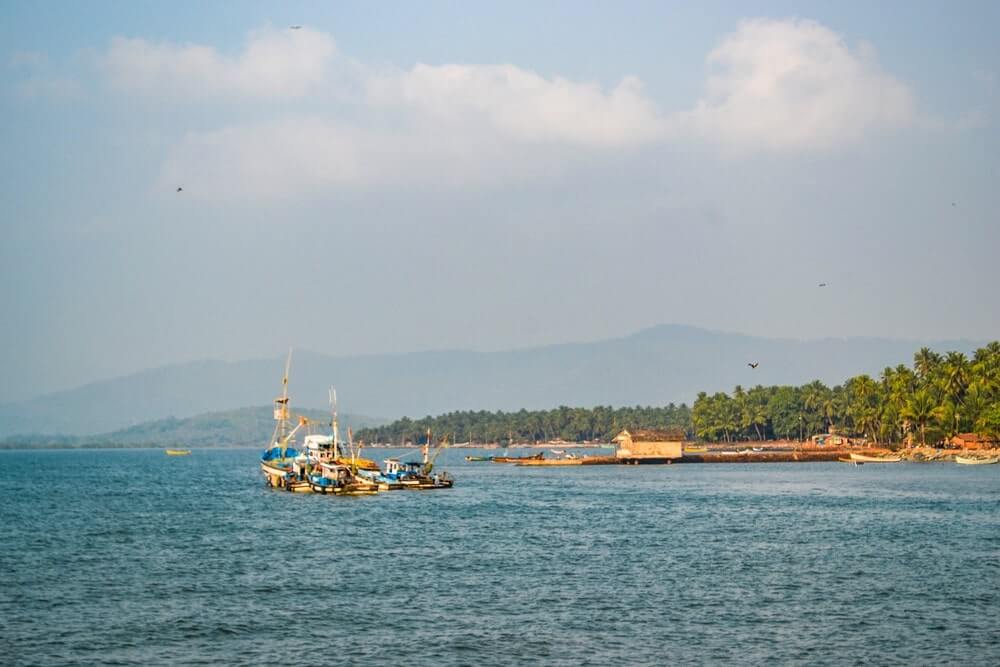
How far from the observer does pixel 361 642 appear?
1619 inches

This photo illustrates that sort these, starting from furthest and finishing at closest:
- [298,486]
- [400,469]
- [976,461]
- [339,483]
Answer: [976,461] < [400,469] < [298,486] < [339,483]

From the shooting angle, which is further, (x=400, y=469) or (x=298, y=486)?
(x=400, y=469)

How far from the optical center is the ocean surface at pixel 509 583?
4006 cm

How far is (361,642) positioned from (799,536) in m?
39.9

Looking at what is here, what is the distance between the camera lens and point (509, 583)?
54.3 meters

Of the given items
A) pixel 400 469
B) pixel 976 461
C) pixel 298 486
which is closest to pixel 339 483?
pixel 298 486

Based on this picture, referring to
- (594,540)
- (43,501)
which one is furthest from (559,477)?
(594,540)

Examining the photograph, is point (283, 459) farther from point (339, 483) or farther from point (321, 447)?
point (339, 483)

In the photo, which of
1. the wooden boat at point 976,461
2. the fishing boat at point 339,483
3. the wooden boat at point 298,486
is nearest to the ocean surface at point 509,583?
the fishing boat at point 339,483

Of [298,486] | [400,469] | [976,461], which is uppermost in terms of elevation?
[400,469]

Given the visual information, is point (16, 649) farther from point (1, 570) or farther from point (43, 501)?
point (43, 501)

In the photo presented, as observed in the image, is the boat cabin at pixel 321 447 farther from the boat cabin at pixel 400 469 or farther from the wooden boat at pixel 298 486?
the boat cabin at pixel 400 469

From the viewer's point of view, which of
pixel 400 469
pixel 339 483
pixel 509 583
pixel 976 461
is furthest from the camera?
pixel 976 461

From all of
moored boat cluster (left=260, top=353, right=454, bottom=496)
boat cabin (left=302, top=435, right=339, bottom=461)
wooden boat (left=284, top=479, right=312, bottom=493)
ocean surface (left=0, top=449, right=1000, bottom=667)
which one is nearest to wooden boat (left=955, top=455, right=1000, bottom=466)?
ocean surface (left=0, top=449, right=1000, bottom=667)
